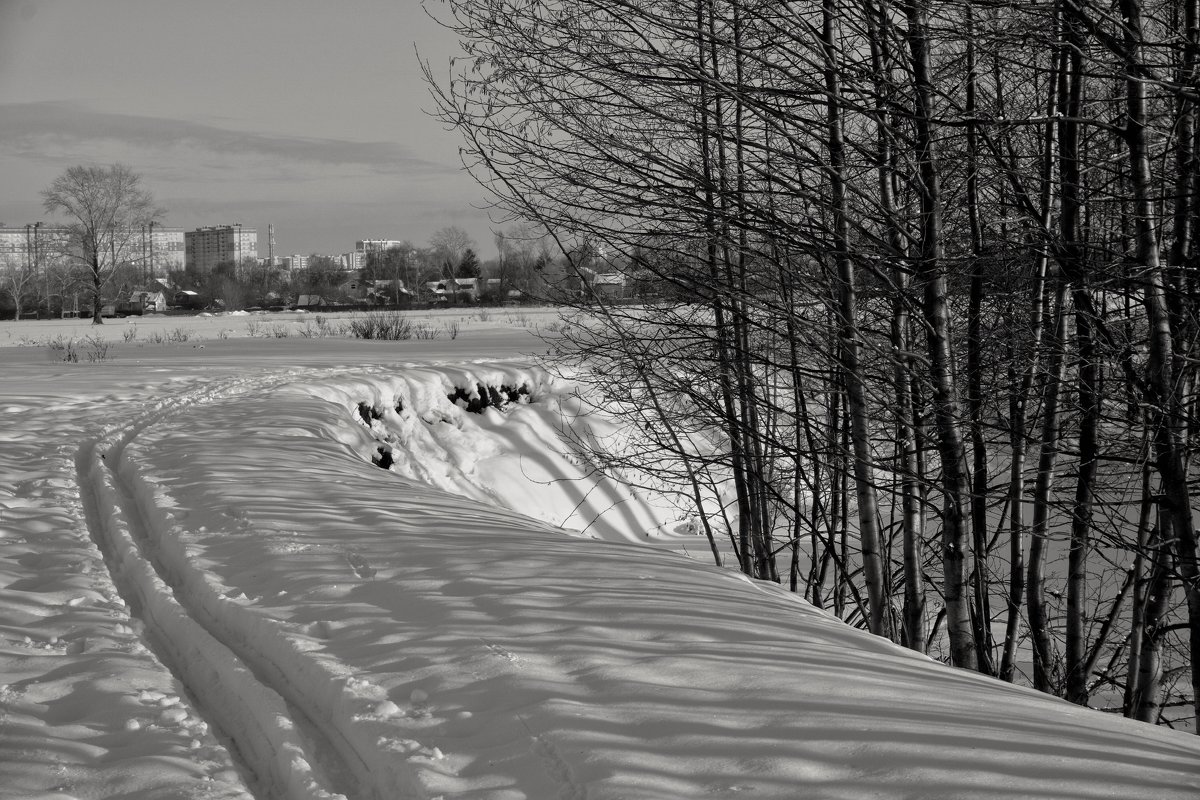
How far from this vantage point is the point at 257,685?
148 inches

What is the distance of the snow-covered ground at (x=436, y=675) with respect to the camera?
2.99 meters

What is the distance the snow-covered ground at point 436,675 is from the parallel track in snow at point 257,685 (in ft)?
0.04

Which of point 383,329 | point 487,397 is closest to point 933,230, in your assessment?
point 487,397

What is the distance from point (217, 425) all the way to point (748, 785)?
8.99 m

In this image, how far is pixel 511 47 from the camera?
5508mm

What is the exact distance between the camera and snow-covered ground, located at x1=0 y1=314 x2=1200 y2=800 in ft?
9.80

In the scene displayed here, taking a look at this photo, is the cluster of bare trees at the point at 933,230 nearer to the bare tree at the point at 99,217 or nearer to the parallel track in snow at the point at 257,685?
the parallel track in snow at the point at 257,685

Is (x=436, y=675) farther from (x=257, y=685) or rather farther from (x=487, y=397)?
(x=487, y=397)

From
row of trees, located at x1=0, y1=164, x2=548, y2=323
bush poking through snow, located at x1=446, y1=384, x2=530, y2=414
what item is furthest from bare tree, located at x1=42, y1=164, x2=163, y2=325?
bush poking through snow, located at x1=446, y1=384, x2=530, y2=414

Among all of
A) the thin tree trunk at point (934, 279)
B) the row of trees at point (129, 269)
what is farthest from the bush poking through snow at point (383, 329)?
the thin tree trunk at point (934, 279)

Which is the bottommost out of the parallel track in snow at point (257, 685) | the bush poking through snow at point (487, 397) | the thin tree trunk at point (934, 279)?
the parallel track in snow at point (257, 685)

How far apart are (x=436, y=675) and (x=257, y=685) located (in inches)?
27.4

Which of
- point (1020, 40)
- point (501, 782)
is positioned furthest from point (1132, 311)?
point (501, 782)

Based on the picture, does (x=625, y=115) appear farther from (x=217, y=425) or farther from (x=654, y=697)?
(x=217, y=425)
